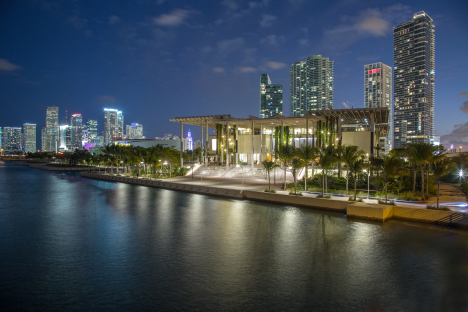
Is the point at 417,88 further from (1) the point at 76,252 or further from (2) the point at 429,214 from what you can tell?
(1) the point at 76,252

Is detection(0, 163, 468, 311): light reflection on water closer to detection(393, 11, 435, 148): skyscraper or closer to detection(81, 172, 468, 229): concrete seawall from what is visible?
detection(81, 172, 468, 229): concrete seawall

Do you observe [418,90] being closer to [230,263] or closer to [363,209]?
[363,209]

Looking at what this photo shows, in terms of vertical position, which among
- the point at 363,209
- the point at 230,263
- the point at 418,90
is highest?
the point at 418,90

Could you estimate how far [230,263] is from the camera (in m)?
12.5

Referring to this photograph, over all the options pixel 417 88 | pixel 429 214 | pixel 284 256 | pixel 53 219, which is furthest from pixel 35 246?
pixel 417 88

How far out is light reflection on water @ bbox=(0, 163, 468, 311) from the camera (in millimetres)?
9430

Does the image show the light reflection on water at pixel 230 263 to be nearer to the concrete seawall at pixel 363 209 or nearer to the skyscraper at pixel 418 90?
the concrete seawall at pixel 363 209

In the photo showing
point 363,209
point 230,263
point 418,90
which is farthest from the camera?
point 418,90

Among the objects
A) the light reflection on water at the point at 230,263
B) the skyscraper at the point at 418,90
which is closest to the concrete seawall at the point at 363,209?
the light reflection on water at the point at 230,263

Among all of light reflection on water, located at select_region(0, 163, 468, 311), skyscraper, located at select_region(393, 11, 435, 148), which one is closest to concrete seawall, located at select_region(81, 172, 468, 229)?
light reflection on water, located at select_region(0, 163, 468, 311)

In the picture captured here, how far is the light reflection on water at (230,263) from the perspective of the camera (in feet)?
30.9

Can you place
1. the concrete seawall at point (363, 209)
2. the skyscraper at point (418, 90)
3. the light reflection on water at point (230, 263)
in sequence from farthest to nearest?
1. the skyscraper at point (418, 90)
2. the concrete seawall at point (363, 209)
3. the light reflection on water at point (230, 263)

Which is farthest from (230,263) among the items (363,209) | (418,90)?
(418,90)

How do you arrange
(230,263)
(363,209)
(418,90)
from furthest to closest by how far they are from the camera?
(418,90) < (363,209) < (230,263)
